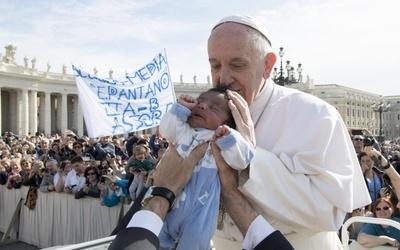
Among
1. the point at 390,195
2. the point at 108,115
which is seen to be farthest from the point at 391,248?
the point at 108,115

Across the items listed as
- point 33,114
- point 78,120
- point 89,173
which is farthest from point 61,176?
point 78,120

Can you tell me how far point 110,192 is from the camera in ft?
23.0

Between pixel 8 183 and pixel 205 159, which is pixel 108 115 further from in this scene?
pixel 205 159

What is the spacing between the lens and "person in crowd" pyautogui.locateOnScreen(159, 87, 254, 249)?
133 centimetres

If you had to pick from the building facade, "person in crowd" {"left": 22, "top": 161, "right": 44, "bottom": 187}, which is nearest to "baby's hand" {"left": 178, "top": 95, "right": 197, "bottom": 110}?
"person in crowd" {"left": 22, "top": 161, "right": 44, "bottom": 187}

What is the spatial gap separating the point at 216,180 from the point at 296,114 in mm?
407

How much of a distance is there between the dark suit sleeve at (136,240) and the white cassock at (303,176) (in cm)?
34

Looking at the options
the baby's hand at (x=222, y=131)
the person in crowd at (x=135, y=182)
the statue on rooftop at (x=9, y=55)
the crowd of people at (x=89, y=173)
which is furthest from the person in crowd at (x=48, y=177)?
the statue on rooftop at (x=9, y=55)

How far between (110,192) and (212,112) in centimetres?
583

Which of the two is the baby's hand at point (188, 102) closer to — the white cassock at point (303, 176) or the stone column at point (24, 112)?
the white cassock at point (303, 176)

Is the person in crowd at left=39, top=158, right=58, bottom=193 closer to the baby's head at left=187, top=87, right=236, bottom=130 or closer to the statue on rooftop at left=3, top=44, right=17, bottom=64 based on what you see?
the baby's head at left=187, top=87, right=236, bottom=130

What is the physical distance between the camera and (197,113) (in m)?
1.53

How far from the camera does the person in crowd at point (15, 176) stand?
930 cm

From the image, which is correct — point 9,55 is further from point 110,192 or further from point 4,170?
point 110,192
